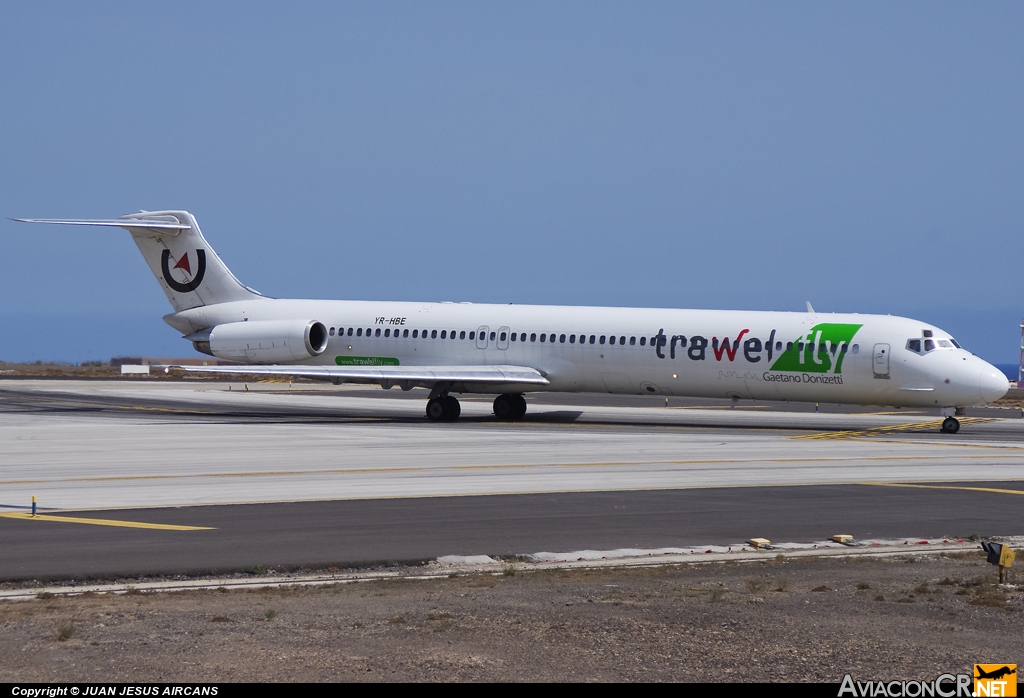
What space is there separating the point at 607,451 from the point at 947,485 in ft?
27.3

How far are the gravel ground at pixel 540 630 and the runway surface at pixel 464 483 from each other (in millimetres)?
2413

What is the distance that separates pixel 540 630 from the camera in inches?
376

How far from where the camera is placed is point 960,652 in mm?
8805

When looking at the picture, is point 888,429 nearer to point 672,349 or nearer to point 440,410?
point 672,349

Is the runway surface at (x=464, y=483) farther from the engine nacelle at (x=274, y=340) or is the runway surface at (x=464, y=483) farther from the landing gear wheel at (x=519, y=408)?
the engine nacelle at (x=274, y=340)

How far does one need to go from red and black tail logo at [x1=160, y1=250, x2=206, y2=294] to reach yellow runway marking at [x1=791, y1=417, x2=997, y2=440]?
22.2 m

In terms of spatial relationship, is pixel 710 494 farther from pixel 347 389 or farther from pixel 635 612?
pixel 347 389

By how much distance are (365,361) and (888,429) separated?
17303 millimetres

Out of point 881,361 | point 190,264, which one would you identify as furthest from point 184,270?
point 881,361

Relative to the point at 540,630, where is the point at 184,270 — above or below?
above

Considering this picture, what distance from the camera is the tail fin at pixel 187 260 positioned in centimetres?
4116

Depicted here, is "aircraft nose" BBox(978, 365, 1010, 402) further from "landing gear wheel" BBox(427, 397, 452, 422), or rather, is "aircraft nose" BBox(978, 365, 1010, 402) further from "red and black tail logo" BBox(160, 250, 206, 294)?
"red and black tail logo" BBox(160, 250, 206, 294)

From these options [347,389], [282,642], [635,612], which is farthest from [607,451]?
[347,389]

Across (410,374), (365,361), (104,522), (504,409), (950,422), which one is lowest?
(104,522)
